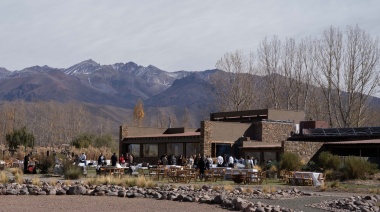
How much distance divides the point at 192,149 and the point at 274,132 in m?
6.49

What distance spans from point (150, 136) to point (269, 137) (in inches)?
356

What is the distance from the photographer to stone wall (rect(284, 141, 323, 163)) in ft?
125

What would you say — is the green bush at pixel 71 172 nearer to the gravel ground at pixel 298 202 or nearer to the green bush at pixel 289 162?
the green bush at pixel 289 162

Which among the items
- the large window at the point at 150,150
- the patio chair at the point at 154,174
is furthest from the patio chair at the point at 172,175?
the large window at the point at 150,150

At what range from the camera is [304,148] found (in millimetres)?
38906

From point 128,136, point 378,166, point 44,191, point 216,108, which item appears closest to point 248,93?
point 216,108

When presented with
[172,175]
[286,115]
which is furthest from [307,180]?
[286,115]

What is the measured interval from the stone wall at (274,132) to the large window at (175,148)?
19.7 ft

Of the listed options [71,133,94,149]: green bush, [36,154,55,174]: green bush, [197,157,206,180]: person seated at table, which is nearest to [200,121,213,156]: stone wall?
[36,154,55,174]: green bush

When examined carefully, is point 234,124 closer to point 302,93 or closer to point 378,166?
point 378,166

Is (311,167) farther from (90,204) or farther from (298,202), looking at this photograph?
(90,204)

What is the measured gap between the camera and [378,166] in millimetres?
34219

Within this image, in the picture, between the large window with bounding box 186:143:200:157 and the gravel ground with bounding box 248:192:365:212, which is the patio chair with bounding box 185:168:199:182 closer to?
the gravel ground with bounding box 248:192:365:212

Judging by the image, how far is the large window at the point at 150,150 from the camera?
46500 mm
